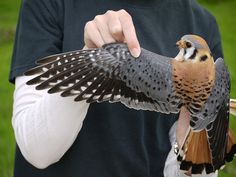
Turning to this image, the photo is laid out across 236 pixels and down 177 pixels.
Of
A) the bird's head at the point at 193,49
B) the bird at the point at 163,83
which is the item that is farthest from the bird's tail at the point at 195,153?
the bird's head at the point at 193,49

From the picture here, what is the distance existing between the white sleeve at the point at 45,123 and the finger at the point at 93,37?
4.4 inches

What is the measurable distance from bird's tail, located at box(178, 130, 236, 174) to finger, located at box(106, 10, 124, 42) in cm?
20

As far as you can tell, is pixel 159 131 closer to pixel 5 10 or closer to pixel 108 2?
pixel 108 2

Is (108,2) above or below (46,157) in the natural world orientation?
above

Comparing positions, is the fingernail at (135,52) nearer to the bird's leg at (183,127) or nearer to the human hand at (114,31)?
the human hand at (114,31)

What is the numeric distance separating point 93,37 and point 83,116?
17cm

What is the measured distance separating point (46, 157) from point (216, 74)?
35cm

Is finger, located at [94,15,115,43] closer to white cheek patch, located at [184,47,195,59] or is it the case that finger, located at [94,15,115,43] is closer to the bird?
the bird

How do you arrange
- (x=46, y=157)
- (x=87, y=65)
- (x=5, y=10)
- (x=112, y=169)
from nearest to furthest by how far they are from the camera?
1. (x=87, y=65)
2. (x=46, y=157)
3. (x=112, y=169)
4. (x=5, y=10)

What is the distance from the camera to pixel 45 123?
108cm

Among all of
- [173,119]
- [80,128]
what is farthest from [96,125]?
[173,119]

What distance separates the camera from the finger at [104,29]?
988 millimetres

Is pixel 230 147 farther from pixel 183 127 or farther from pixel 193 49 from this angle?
pixel 193 49

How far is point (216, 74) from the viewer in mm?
1006
